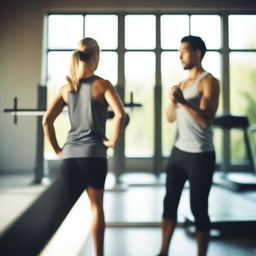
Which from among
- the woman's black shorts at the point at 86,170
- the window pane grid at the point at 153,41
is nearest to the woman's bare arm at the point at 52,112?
the woman's black shorts at the point at 86,170

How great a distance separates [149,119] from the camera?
7055 millimetres

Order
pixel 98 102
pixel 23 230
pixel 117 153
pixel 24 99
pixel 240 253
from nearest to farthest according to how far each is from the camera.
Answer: pixel 98 102
pixel 240 253
pixel 23 230
pixel 117 153
pixel 24 99

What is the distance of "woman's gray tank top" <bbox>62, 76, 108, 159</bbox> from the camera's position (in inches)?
64.7

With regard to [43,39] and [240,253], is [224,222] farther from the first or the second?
[43,39]

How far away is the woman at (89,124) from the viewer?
162cm

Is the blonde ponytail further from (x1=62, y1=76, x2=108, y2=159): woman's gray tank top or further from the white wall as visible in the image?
the white wall

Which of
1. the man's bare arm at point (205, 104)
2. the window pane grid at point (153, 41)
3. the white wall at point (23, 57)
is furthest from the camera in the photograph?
the window pane grid at point (153, 41)

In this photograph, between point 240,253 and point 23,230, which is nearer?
point 240,253

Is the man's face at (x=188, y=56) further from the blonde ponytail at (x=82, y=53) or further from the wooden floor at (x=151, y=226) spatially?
the wooden floor at (x=151, y=226)

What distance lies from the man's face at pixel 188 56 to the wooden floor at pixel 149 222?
4.07 feet

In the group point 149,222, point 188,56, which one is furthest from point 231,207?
point 188,56

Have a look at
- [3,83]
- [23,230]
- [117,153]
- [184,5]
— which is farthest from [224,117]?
[3,83]

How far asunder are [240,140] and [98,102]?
19.8ft

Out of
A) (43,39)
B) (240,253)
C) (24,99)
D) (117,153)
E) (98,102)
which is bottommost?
(240,253)
